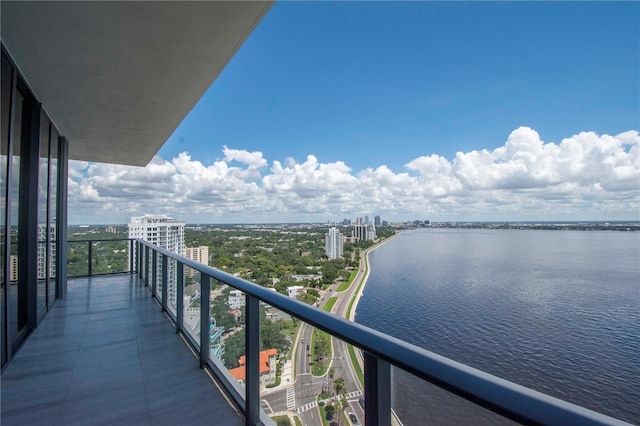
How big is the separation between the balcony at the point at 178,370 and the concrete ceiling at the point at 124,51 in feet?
6.88

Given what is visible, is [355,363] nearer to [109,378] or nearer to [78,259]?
[109,378]

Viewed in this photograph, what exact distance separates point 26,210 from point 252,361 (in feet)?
12.9

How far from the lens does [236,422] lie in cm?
225

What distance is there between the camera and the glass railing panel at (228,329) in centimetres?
230

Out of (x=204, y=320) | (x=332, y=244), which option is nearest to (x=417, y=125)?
(x=332, y=244)

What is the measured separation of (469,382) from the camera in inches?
29.8

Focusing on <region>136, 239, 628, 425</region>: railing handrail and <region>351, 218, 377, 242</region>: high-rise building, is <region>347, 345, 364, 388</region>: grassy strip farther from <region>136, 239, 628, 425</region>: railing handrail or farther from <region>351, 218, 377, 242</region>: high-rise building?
<region>351, 218, 377, 242</region>: high-rise building

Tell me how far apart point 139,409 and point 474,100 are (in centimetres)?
3905

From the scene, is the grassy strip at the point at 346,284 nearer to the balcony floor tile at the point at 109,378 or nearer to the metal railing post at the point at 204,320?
the balcony floor tile at the point at 109,378

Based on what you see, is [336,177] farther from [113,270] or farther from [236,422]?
[236,422]

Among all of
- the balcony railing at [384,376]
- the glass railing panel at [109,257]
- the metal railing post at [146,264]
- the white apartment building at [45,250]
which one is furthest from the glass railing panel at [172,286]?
the glass railing panel at [109,257]

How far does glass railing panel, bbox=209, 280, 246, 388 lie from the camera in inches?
90.5

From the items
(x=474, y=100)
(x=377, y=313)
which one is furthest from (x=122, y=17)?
(x=474, y=100)

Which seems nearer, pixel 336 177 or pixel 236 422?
pixel 236 422
